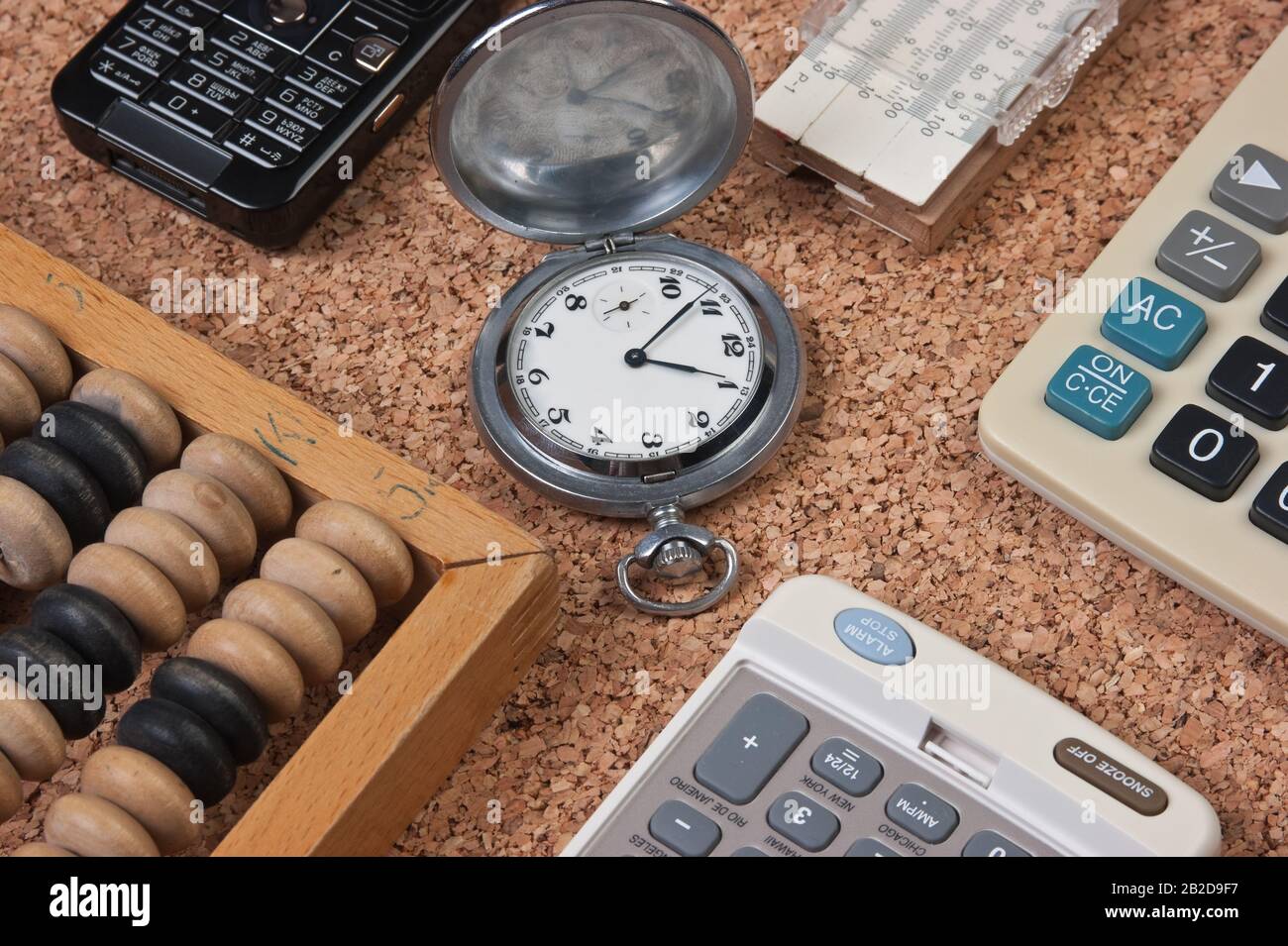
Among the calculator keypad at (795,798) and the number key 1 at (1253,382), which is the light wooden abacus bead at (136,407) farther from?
the number key 1 at (1253,382)

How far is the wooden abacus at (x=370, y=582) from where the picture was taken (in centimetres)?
58

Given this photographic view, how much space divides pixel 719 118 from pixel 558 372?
0.14m

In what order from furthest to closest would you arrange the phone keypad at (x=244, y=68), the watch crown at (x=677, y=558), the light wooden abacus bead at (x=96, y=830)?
the phone keypad at (x=244, y=68) → the watch crown at (x=677, y=558) → the light wooden abacus bead at (x=96, y=830)

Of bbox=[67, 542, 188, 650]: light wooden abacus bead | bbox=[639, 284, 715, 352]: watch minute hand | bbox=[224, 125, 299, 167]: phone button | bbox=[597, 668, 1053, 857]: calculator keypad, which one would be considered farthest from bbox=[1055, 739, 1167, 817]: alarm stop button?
bbox=[224, 125, 299, 167]: phone button

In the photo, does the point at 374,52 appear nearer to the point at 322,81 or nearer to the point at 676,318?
the point at 322,81

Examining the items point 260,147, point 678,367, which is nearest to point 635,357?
point 678,367

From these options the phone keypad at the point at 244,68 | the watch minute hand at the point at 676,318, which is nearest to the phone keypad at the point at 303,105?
the phone keypad at the point at 244,68

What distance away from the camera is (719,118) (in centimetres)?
72

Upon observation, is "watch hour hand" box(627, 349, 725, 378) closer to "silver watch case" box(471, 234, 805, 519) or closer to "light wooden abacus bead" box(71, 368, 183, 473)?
"silver watch case" box(471, 234, 805, 519)

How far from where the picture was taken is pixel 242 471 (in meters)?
0.65

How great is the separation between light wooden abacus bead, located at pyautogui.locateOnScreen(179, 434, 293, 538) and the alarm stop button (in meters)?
0.34

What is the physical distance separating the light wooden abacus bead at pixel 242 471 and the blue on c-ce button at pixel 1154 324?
37 centimetres
